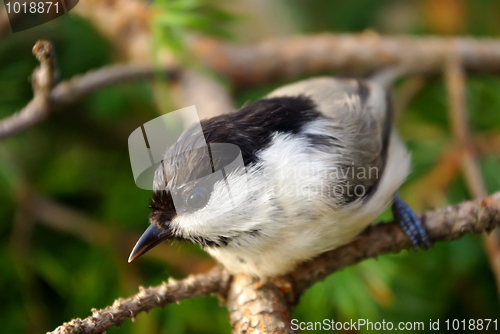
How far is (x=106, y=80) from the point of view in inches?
54.6

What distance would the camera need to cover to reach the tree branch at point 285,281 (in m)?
0.87

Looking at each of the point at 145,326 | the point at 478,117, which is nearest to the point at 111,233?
the point at 145,326

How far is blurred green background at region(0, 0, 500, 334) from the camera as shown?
1.42 meters

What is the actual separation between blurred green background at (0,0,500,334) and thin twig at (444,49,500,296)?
0.07 m

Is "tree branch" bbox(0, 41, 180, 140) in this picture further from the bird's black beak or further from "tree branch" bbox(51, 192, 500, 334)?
"tree branch" bbox(51, 192, 500, 334)

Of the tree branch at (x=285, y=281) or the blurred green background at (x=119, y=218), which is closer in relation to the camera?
the tree branch at (x=285, y=281)

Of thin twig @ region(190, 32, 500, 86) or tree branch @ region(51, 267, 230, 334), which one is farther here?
thin twig @ region(190, 32, 500, 86)

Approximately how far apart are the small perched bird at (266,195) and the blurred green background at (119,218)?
0.33 m

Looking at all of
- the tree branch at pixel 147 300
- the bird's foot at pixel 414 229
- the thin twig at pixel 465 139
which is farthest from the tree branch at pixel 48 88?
the thin twig at pixel 465 139

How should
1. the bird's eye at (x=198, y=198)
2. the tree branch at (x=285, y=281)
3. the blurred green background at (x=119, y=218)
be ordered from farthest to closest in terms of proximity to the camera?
Answer: the blurred green background at (x=119, y=218) → the bird's eye at (x=198, y=198) → the tree branch at (x=285, y=281)

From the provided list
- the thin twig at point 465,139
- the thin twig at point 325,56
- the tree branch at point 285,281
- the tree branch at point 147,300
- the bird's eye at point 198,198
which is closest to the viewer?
the tree branch at point 147,300

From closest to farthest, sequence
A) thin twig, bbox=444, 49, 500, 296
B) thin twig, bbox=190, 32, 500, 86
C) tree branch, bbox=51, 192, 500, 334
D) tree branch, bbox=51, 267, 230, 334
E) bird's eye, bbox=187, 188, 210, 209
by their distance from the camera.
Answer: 1. tree branch, bbox=51, 267, 230, 334
2. tree branch, bbox=51, 192, 500, 334
3. bird's eye, bbox=187, 188, 210, 209
4. thin twig, bbox=444, 49, 500, 296
5. thin twig, bbox=190, 32, 500, 86

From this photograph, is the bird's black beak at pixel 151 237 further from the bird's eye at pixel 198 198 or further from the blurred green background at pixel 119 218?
the blurred green background at pixel 119 218

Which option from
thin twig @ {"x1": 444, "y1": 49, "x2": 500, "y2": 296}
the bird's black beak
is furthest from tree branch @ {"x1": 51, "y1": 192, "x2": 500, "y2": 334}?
thin twig @ {"x1": 444, "y1": 49, "x2": 500, "y2": 296}
